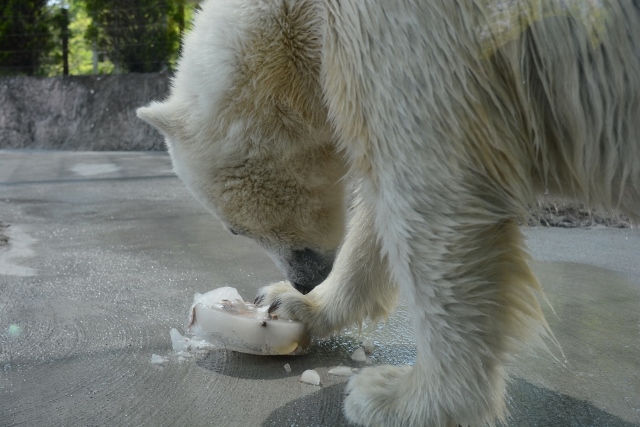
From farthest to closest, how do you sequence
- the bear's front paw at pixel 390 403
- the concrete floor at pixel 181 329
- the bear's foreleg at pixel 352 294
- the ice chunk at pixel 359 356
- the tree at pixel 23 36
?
1. the tree at pixel 23 36
2. the bear's foreleg at pixel 352 294
3. the ice chunk at pixel 359 356
4. the concrete floor at pixel 181 329
5. the bear's front paw at pixel 390 403

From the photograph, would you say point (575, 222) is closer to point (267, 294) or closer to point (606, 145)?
point (267, 294)

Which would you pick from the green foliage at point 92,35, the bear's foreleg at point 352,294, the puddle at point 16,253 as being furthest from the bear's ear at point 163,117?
the green foliage at point 92,35

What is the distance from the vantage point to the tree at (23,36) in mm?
12773

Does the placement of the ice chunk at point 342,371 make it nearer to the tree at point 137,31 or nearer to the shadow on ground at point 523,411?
the shadow on ground at point 523,411

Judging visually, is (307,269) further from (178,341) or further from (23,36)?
(23,36)

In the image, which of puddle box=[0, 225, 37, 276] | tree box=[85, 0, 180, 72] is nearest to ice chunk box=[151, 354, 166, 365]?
puddle box=[0, 225, 37, 276]

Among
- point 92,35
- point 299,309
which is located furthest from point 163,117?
point 92,35

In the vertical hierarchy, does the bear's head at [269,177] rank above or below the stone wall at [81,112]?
above

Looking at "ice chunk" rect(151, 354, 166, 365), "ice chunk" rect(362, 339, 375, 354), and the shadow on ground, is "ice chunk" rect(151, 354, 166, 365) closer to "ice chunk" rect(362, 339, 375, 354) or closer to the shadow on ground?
the shadow on ground

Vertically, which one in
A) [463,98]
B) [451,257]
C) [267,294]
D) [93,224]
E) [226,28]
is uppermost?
[226,28]

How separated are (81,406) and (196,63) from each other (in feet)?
3.54

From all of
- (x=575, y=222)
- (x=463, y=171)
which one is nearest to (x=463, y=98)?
(x=463, y=171)

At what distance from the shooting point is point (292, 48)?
192 cm

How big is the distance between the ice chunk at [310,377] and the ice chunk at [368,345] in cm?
34
